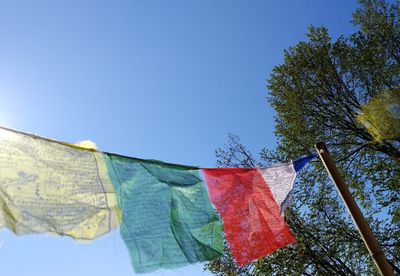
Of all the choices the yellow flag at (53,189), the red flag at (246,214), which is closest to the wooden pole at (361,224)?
the red flag at (246,214)

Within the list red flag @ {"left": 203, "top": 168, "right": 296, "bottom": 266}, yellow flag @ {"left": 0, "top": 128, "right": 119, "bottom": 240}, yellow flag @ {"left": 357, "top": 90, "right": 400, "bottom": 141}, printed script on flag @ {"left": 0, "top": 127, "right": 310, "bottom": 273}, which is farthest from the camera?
yellow flag @ {"left": 357, "top": 90, "right": 400, "bottom": 141}

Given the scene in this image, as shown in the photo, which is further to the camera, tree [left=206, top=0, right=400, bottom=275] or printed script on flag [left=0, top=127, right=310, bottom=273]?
tree [left=206, top=0, right=400, bottom=275]

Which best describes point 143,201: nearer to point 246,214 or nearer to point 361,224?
point 246,214

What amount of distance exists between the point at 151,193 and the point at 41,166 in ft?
3.93

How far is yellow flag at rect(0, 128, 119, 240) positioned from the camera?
11.7 ft

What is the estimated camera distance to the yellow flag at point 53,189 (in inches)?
140

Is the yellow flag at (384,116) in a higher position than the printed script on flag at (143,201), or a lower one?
higher

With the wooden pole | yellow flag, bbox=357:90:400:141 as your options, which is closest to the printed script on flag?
the wooden pole

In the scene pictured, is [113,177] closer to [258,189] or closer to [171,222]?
[171,222]

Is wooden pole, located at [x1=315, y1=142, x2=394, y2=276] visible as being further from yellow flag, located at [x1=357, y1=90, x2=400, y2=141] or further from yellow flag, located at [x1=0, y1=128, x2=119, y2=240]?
yellow flag, located at [x1=357, y1=90, x2=400, y2=141]

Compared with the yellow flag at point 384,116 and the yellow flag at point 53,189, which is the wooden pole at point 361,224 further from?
the yellow flag at point 384,116

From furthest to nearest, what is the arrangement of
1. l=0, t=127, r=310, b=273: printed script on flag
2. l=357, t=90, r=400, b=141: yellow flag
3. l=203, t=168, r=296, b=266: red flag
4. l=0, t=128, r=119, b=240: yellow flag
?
l=357, t=90, r=400, b=141: yellow flag → l=203, t=168, r=296, b=266: red flag → l=0, t=127, r=310, b=273: printed script on flag → l=0, t=128, r=119, b=240: yellow flag

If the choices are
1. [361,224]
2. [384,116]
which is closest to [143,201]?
[361,224]

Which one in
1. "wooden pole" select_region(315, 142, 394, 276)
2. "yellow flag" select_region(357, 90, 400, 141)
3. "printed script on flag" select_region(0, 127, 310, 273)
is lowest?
"wooden pole" select_region(315, 142, 394, 276)
